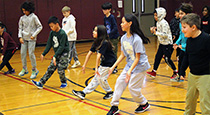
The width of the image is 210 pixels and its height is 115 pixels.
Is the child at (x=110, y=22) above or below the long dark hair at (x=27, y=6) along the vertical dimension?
below

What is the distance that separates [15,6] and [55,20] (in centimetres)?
739

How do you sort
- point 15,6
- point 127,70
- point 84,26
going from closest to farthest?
1. point 127,70
2. point 15,6
3. point 84,26

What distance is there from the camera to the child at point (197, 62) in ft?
11.2

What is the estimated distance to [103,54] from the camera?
491 centimetres

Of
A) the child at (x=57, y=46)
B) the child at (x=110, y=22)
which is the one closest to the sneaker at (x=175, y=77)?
the child at (x=110, y=22)

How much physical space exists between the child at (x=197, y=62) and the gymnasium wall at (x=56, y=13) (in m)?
10.3

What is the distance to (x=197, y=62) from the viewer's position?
3.47m

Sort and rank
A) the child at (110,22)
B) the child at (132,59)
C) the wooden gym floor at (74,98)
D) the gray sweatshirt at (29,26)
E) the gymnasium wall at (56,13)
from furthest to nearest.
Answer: the gymnasium wall at (56,13) → the child at (110,22) → the gray sweatshirt at (29,26) → the wooden gym floor at (74,98) → the child at (132,59)

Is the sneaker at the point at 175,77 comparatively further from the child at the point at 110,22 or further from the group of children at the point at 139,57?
the child at the point at 110,22

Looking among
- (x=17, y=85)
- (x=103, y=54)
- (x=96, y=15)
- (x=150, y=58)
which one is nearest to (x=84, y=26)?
(x=96, y=15)

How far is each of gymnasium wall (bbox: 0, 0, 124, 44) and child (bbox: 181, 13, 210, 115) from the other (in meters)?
10.3

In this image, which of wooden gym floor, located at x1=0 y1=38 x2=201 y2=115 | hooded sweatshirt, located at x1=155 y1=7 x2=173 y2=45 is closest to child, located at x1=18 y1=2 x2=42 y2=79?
wooden gym floor, located at x1=0 y1=38 x2=201 y2=115

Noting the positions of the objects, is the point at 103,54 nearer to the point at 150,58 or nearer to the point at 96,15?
the point at 150,58

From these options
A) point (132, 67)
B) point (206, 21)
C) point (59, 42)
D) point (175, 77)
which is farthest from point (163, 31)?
point (206, 21)
